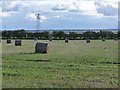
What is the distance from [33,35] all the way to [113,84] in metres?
113

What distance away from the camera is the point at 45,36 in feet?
408

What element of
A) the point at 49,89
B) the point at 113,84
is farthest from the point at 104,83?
the point at 49,89

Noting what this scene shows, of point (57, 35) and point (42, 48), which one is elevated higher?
point (42, 48)

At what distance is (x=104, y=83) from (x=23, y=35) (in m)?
112

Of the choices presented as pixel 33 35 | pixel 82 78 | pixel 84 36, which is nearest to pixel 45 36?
pixel 33 35

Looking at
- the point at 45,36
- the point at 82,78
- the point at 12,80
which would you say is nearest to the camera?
the point at 12,80

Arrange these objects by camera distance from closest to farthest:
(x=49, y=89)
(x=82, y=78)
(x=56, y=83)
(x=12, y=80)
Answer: (x=49, y=89) → (x=56, y=83) → (x=12, y=80) → (x=82, y=78)

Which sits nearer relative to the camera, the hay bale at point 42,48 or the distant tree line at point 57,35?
the hay bale at point 42,48

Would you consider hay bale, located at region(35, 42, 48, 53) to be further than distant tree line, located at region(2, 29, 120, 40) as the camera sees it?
No

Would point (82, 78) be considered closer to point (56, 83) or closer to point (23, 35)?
point (56, 83)

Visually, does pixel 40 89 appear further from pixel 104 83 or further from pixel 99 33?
pixel 99 33

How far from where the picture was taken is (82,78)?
54.3 ft

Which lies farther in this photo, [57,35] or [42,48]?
[57,35]

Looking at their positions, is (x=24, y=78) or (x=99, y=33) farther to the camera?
(x=99, y=33)
